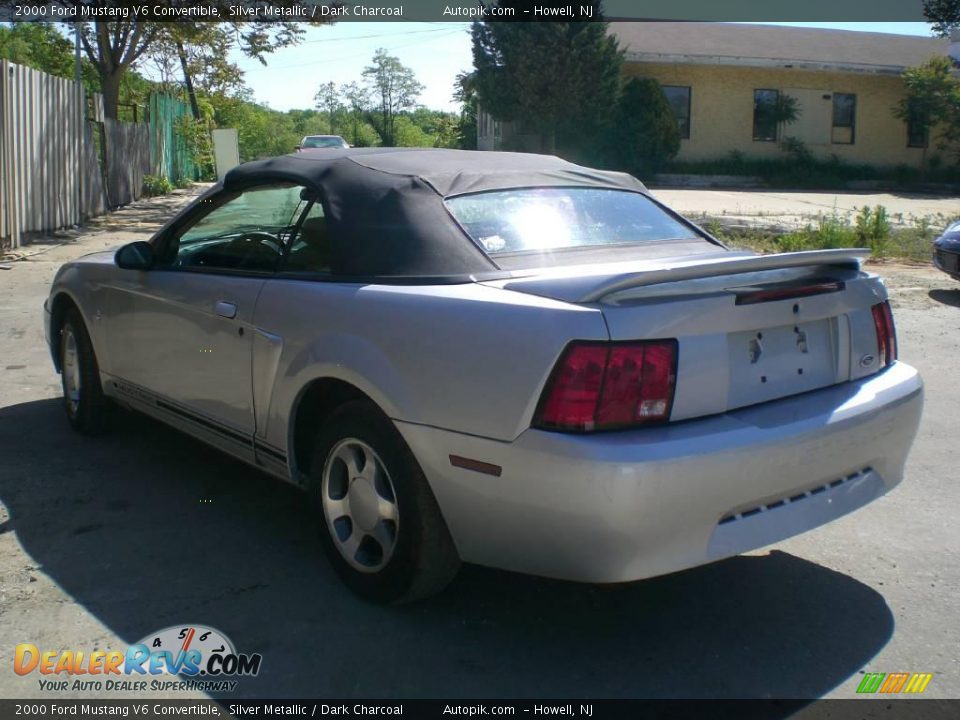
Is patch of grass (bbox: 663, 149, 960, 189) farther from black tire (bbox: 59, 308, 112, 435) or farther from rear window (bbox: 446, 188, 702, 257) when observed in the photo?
rear window (bbox: 446, 188, 702, 257)

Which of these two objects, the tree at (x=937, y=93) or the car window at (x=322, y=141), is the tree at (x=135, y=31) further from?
the tree at (x=937, y=93)

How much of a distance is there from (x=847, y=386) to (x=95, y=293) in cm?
373

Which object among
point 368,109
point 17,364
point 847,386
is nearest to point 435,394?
point 847,386

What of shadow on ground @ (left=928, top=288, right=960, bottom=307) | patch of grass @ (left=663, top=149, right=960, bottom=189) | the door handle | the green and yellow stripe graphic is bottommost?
the green and yellow stripe graphic

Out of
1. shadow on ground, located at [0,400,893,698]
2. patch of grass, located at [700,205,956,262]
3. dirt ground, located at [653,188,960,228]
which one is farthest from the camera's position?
dirt ground, located at [653,188,960,228]

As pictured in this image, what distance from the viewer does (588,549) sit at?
2.97 m

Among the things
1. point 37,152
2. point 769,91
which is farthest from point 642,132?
point 37,152

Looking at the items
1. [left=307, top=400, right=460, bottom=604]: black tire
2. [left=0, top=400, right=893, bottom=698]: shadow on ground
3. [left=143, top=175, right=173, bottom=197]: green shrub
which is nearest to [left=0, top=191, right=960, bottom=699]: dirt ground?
[left=0, top=400, right=893, bottom=698]: shadow on ground

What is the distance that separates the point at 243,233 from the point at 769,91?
99.9ft

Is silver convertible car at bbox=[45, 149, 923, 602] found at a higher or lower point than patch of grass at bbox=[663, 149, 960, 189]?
lower

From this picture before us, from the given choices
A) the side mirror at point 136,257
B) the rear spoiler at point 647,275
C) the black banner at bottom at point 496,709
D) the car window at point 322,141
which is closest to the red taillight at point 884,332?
the rear spoiler at point 647,275

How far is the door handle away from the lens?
13.7 feet

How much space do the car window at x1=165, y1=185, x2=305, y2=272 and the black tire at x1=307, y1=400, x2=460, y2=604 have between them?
968 millimetres

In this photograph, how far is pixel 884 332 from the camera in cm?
380
